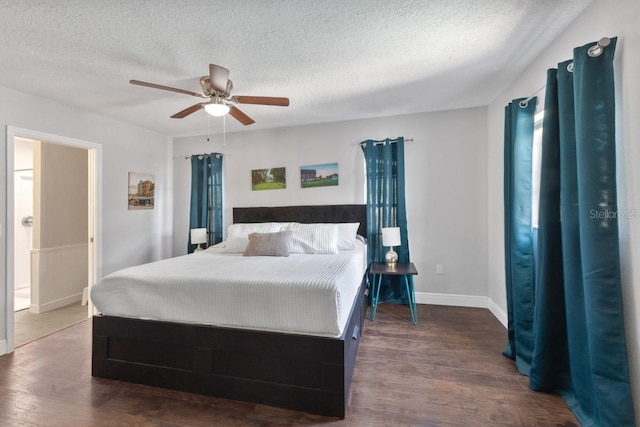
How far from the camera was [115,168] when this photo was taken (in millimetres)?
3613

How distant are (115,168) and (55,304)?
2.01m

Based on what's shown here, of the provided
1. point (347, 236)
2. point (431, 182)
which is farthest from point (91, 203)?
point (431, 182)

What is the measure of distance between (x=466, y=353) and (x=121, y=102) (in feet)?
14.1

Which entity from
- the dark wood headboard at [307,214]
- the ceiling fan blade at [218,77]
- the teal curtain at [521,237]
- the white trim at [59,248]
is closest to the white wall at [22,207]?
the white trim at [59,248]

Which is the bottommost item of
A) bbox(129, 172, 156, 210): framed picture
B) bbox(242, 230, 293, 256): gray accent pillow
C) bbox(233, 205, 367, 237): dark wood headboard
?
Result: bbox(242, 230, 293, 256): gray accent pillow

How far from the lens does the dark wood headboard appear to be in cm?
373

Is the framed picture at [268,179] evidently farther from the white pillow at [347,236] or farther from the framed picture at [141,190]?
the framed picture at [141,190]

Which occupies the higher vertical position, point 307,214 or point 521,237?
point 307,214

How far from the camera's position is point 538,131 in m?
2.36

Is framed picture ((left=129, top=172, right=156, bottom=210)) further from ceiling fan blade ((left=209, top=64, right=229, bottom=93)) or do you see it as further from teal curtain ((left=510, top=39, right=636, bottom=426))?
teal curtain ((left=510, top=39, right=636, bottom=426))

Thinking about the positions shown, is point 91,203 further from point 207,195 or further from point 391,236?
point 391,236

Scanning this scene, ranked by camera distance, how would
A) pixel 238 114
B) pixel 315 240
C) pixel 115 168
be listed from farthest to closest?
pixel 115 168 → pixel 315 240 → pixel 238 114

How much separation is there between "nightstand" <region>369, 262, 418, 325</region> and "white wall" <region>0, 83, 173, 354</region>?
3328 millimetres

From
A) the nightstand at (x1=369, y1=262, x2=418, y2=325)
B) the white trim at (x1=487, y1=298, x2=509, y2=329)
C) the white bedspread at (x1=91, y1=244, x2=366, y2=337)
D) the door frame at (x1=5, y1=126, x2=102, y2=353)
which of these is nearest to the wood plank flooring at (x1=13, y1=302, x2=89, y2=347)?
the door frame at (x1=5, y1=126, x2=102, y2=353)
